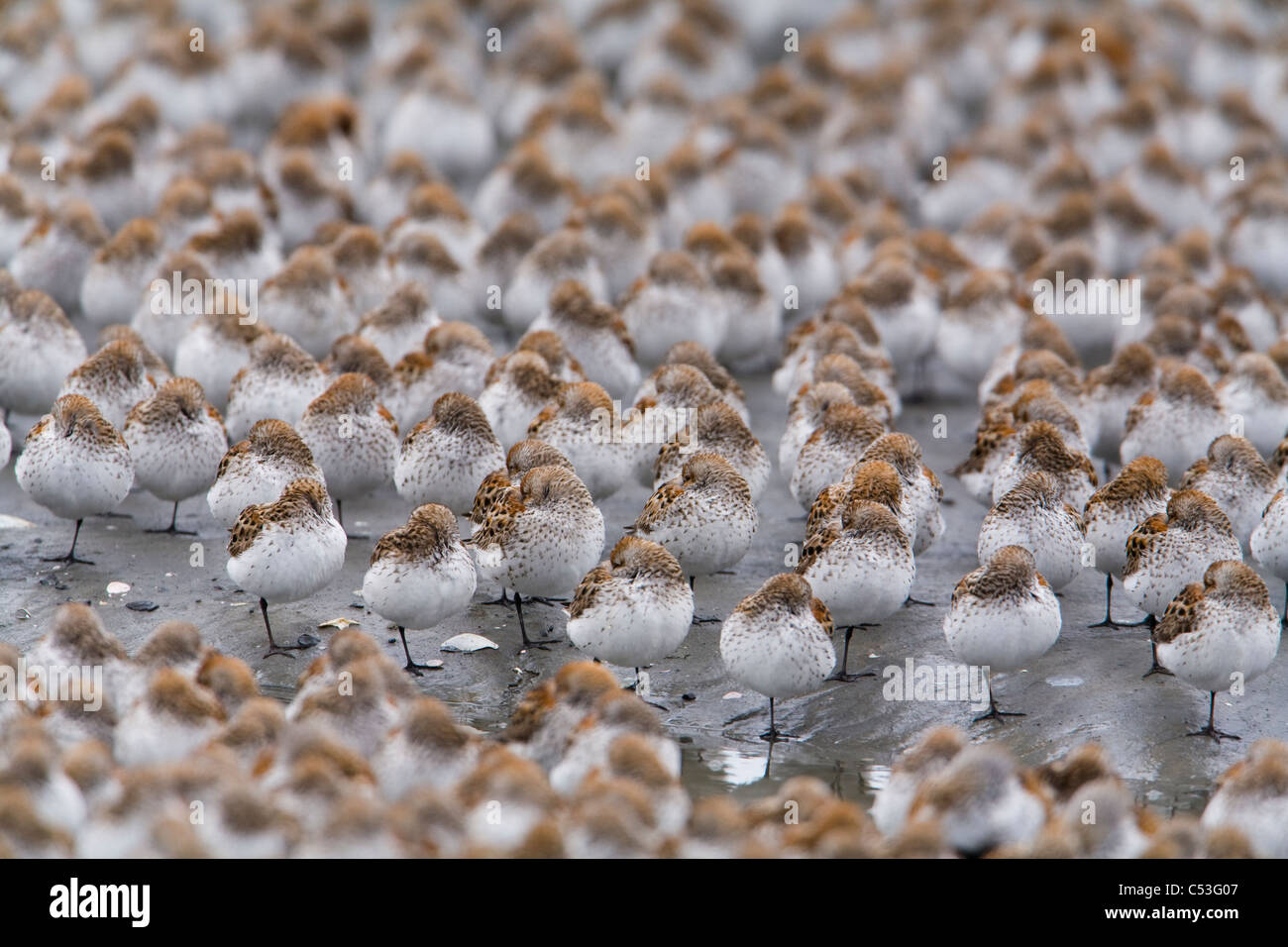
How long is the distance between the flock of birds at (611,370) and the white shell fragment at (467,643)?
1.05 ft

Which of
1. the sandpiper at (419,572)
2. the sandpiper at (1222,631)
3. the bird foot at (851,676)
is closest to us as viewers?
the sandpiper at (1222,631)

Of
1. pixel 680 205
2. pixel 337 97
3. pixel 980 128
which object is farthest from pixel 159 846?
pixel 980 128

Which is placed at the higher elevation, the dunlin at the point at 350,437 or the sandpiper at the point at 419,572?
the dunlin at the point at 350,437

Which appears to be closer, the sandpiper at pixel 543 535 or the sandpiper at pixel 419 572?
the sandpiper at pixel 419 572

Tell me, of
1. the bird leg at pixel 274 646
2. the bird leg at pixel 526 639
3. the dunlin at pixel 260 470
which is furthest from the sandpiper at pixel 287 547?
the bird leg at pixel 526 639

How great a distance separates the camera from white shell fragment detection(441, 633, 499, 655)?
10.7 meters

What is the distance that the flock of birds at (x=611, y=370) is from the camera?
7.97m

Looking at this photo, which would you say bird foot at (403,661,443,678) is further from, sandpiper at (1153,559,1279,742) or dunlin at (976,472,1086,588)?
sandpiper at (1153,559,1279,742)

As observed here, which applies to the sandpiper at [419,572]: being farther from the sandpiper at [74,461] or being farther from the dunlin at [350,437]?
the sandpiper at [74,461]

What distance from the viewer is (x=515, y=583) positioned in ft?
34.5

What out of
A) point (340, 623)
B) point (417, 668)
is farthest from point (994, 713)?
point (340, 623)

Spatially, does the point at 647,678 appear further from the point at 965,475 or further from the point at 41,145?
the point at 41,145

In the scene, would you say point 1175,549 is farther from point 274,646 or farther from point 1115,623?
point 274,646

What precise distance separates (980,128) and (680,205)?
5.27 m
